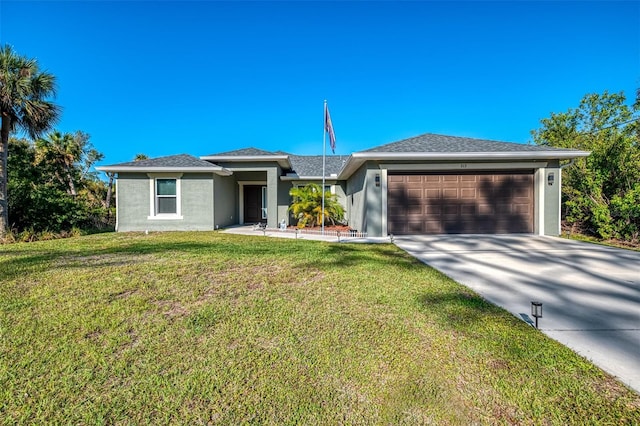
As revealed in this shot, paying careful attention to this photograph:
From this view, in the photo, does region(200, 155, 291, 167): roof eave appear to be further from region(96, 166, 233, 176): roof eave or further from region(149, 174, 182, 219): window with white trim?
region(149, 174, 182, 219): window with white trim

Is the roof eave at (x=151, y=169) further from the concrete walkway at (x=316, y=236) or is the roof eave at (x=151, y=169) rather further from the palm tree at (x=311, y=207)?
the palm tree at (x=311, y=207)

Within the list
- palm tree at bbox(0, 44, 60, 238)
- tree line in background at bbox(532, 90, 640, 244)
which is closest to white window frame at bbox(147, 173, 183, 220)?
palm tree at bbox(0, 44, 60, 238)

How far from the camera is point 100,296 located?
3.77 m

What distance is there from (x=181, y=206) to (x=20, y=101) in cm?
593

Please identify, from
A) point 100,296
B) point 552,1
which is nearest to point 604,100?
point 552,1

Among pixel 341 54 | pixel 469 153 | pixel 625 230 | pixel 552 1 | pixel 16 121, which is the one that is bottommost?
pixel 625 230

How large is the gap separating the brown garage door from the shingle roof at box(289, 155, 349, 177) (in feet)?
20.3

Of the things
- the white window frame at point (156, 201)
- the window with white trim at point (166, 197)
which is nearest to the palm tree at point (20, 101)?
the white window frame at point (156, 201)

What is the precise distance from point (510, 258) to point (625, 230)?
20.5ft

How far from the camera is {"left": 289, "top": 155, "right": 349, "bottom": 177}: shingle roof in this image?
16181mm

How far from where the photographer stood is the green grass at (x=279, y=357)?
1.90 m

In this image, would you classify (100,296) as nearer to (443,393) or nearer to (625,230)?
(443,393)

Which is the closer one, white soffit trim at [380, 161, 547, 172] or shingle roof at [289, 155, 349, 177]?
white soffit trim at [380, 161, 547, 172]

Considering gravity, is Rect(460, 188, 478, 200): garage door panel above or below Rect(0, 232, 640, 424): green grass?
above
